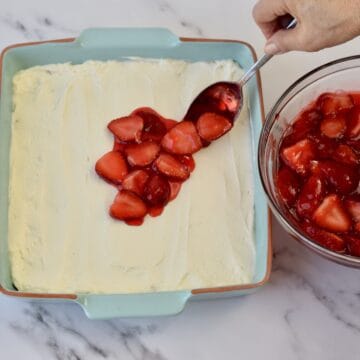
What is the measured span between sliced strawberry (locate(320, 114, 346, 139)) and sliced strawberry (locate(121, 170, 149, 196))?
0.31 metres

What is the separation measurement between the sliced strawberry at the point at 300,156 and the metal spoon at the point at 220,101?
0.46ft

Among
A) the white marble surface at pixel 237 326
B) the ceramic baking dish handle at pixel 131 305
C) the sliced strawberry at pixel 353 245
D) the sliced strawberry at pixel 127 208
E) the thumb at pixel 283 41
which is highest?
the thumb at pixel 283 41

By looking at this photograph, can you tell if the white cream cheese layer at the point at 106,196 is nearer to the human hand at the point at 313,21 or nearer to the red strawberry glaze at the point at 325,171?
the red strawberry glaze at the point at 325,171

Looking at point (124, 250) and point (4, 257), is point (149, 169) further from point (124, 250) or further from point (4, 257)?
point (4, 257)

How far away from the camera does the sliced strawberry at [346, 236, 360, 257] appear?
1115mm

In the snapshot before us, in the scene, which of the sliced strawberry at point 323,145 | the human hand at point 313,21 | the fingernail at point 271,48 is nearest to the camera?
the human hand at point 313,21

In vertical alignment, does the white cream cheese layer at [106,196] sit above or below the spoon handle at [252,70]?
below

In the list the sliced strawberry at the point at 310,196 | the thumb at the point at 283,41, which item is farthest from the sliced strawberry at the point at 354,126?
the thumb at the point at 283,41

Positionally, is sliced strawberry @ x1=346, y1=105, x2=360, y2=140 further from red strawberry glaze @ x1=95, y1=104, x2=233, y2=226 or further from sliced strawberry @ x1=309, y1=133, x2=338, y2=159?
red strawberry glaze @ x1=95, y1=104, x2=233, y2=226

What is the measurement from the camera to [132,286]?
3.82ft

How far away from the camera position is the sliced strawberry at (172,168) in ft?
4.02

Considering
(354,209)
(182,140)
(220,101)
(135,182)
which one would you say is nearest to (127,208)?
(135,182)

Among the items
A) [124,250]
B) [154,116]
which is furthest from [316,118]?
[124,250]

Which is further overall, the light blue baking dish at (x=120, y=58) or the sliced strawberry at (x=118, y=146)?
the sliced strawberry at (x=118, y=146)
